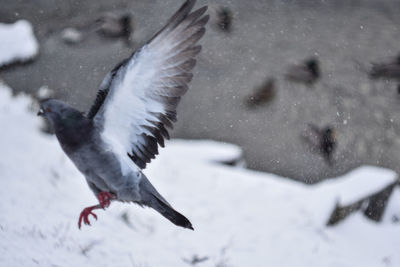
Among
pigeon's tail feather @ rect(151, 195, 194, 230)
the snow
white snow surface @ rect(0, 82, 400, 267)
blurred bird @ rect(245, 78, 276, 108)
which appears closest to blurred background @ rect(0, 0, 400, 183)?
blurred bird @ rect(245, 78, 276, 108)

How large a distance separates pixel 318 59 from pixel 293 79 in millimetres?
527

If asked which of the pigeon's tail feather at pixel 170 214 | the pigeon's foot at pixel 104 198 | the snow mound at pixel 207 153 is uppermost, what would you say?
the pigeon's foot at pixel 104 198

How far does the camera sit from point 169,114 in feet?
6.09

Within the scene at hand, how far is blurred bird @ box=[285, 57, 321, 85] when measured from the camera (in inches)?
281

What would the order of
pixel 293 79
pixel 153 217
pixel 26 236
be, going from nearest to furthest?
pixel 26 236
pixel 153 217
pixel 293 79

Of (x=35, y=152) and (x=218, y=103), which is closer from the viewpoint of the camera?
(x=35, y=152)

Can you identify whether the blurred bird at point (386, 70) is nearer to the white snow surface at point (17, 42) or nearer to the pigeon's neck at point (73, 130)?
the white snow surface at point (17, 42)

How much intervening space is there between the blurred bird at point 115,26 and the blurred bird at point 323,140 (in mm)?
2844

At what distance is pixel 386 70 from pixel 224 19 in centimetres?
258

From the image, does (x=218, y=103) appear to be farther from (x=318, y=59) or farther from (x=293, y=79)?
(x=318, y=59)

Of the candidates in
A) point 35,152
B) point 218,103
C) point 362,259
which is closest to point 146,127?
point 35,152

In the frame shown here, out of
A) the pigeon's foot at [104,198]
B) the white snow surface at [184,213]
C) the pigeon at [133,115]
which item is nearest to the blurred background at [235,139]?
the white snow surface at [184,213]

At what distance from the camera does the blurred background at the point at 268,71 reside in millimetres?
6062

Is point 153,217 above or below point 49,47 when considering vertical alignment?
below
